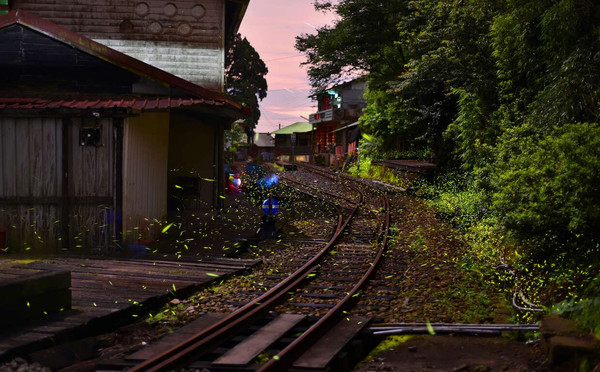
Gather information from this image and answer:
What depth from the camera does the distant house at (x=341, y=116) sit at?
52.8 metres

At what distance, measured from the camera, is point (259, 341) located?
5.56 m

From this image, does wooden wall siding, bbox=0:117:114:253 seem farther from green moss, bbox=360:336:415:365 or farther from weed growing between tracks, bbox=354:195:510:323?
green moss, bbox=360:336:415:365

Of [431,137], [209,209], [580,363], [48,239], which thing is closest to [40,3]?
[209,209]

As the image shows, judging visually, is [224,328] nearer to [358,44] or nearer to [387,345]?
[387,345]

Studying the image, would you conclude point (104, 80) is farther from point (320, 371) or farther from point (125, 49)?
point (320, 371)

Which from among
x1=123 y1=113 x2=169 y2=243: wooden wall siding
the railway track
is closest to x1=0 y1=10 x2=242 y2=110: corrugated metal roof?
x1=123 y1=113 x2=169 y2=243: wooden wall siding

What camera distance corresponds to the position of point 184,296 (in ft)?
24.3

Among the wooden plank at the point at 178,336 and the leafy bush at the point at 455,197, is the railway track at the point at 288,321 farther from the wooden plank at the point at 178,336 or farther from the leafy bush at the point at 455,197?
the leafy bush at the point at 455,197

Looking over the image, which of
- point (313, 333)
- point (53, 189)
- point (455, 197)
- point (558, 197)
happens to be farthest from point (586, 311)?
point (455, 197)

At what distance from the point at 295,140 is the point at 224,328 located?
Answer: 67.2 metres

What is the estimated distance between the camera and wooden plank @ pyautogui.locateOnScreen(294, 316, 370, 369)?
199 inches

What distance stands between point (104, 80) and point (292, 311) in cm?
700

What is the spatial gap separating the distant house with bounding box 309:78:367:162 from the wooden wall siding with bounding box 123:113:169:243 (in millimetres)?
37475

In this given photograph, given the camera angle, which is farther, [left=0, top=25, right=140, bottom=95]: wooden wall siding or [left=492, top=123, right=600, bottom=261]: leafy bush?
[left=0, top=25, right=140, bottom=95]: wooden wall siding
